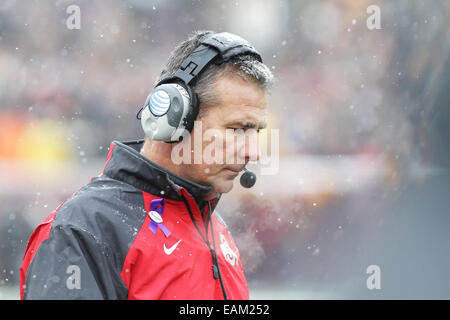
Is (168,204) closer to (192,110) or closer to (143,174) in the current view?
(143,174)

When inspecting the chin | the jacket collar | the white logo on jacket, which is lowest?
the white logo on jacket

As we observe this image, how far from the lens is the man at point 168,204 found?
1.27 m

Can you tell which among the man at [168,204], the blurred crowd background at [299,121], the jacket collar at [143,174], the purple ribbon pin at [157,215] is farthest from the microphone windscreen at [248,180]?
the blurred crowd background at [299,121]

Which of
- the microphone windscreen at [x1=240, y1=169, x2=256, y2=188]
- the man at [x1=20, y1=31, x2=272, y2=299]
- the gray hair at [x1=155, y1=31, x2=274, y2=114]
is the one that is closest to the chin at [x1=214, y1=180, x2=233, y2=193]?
the man at [x1=20, y1=31, x2=272, y2=299]

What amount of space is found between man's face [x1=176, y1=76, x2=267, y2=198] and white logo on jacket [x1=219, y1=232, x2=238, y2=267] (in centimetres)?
25

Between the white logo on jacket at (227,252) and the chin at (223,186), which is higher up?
the chin at (223,186)

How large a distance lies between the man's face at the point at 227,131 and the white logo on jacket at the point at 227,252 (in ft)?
0.82

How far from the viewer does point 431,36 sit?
17.9 feet

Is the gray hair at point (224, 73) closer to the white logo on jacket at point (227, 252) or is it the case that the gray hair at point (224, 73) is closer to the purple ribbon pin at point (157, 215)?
the purple ribbon pin at point (157, 215)

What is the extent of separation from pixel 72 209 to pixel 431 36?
16.9 ft

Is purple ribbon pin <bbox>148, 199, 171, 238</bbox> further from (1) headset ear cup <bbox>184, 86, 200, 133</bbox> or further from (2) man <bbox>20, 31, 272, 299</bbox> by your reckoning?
(1) headset ear cup <bbox>184, 86, 200, 133</bbox>

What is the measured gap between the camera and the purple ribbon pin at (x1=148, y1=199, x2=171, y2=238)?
146 centimetres

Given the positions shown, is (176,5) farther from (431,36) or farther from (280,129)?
(431,36)
